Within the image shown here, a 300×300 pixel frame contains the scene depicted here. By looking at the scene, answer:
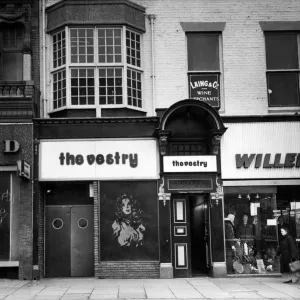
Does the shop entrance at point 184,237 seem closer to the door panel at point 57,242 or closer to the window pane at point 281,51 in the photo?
the door panel at point 57,242

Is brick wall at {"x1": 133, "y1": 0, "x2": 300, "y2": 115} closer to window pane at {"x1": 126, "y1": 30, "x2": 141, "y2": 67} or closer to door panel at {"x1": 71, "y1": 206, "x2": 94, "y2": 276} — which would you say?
window pane at {"x1": 126, "y1": 30, "x2": 141, "y2": 67}

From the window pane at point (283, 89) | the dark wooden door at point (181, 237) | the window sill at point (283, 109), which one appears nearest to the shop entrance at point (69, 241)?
the dark wooden door at point (181, 237)

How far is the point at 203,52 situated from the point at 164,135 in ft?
11.5

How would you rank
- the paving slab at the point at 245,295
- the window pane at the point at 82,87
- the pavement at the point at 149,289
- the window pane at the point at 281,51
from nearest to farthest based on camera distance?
the paving slab at the point at 245,295 → the pavement at the point at 149,289 → the window pane at the point at 82,87 → the window pane at the point at 281,51

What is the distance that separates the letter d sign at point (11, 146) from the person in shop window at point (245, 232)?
24.7 feet

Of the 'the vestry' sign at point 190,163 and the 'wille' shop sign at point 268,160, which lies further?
the 'wille' shop sign at point 268,160

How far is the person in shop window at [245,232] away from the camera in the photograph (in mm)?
17344

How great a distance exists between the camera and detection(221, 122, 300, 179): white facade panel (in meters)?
17.4

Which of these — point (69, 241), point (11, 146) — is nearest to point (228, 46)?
point (11, 146)

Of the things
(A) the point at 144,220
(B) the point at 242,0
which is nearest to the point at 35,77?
(A) the point at 144,220

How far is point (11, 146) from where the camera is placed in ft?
55.0

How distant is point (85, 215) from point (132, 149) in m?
2.76

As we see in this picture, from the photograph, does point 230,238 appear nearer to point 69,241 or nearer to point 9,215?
point 69,241

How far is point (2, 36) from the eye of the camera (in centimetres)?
1805
